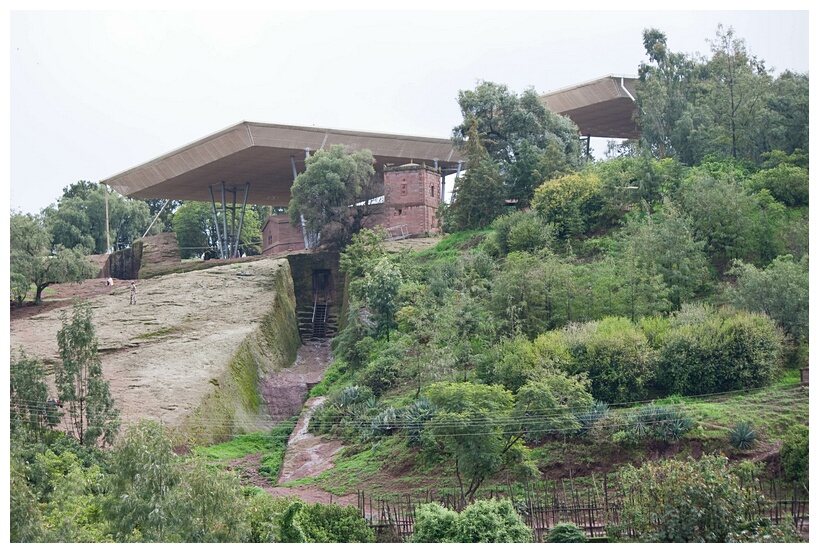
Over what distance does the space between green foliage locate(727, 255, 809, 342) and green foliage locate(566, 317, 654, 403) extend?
11.1 ft

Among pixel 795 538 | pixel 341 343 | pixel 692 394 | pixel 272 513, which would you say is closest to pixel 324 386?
pixel 341 343

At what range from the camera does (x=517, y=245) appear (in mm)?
37500

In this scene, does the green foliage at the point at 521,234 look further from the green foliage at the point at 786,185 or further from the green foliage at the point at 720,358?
the green foliage at the point at 720,358

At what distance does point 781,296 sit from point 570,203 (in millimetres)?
10393

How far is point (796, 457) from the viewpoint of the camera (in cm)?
2411

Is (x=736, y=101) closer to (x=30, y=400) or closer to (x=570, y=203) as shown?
(x=570, y=203)

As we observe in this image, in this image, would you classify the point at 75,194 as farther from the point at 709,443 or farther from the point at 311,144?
the point at 709,443

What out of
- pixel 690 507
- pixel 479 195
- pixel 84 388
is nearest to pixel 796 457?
pixel 690 507

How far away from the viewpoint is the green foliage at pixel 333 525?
22.3 m

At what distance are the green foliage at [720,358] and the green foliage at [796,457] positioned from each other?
3769 millimetres

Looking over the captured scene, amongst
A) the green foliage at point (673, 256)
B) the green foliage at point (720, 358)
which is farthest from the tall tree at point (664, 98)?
the green foliage at point (720, 358)

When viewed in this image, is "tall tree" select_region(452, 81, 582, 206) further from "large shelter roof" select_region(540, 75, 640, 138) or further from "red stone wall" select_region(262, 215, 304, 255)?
"red stone wall" select_region(262, 215, 304, 255)

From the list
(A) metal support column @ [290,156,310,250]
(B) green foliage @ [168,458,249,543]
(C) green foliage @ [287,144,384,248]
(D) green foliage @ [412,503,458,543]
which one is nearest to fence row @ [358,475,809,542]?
(D) green foliage @ [412,503,458,543]

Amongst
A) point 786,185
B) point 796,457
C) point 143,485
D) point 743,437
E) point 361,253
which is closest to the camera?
point 143,485
